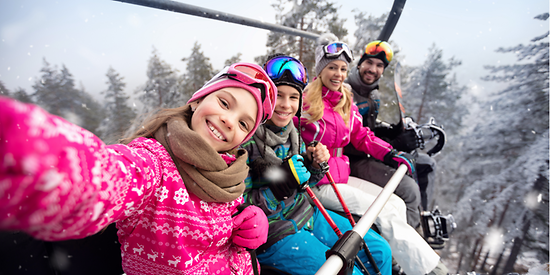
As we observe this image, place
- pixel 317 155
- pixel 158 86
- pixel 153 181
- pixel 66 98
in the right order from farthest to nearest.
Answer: pixel 158 86, pixel 317 155, pixel 66 98, pixel 153 181

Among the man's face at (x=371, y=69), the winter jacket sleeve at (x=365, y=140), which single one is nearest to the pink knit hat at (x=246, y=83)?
the winter jacket sleeve at (x=365, y=140)

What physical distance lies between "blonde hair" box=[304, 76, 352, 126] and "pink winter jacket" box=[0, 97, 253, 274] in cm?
176

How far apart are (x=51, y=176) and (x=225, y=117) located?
73 centimetres

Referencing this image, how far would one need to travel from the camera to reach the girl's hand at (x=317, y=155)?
195 centimetres

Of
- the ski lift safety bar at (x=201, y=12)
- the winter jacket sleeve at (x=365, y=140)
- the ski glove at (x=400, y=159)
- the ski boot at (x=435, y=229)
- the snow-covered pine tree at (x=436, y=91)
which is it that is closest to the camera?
the ski lift safety bar at (x=201, y=12)

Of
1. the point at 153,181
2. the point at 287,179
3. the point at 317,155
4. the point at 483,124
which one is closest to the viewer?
the point at 153,181

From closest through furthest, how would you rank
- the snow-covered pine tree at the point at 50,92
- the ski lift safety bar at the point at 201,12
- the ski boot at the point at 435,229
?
the snow-covered pine tree at the point at 50,92 < the ski lift safety bar at the point at 201,12 < the ski boot at the point at 435,229

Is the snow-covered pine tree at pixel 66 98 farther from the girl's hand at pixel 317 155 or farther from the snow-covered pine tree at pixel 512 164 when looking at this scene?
the snow-covered pine tree at pixel 512 164

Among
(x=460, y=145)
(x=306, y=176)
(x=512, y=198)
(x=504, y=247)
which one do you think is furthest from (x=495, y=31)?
(x=306, y=176)

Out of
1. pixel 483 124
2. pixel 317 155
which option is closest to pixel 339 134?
pixel 317 155

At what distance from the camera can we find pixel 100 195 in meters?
0.54

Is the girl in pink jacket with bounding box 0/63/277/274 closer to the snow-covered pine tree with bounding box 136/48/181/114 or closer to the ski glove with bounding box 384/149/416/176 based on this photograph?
the ski glove with bounding box 384/149/416/176

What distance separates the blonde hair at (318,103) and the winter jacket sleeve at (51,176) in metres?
2.23

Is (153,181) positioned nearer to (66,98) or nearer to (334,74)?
(66,98)
